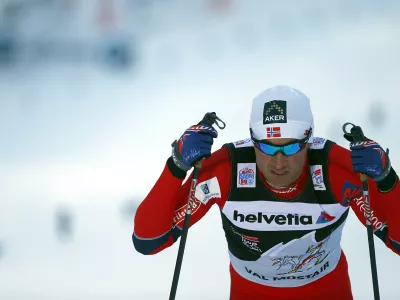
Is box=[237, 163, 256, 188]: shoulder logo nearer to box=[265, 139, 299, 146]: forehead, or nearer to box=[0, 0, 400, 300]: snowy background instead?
box=[265, 139, 299, 146]: forehead

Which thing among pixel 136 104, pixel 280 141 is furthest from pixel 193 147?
pixel 136 104

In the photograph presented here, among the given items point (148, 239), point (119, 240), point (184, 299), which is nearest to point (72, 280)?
point (119, 240)

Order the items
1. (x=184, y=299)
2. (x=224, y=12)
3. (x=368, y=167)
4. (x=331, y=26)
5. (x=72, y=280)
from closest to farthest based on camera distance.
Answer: (x=368, y=167)
(x=184, y=299)
(x=72, y=280)
(x=331, y=26)
(x=224, y=12)

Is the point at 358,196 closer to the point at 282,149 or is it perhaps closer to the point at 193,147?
the point at 282,149

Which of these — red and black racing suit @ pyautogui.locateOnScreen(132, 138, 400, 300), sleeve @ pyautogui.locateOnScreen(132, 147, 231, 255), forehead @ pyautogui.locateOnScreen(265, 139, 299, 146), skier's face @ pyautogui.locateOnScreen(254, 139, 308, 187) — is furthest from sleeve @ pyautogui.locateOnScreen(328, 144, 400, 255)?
sleeve @ pyautogui.locateOnScreen(132, 147, 231, 255)

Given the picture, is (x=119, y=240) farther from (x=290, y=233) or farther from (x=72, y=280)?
(x=290, y=233)

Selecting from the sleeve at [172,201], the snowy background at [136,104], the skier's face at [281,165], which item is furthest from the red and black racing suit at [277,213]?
the snowy background at [136,104]

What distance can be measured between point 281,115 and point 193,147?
16.0 inches

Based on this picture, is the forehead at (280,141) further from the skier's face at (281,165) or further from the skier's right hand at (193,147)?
the skier's right hand at (193,147)

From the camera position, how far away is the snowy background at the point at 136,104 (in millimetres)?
4516

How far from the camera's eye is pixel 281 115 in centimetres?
300

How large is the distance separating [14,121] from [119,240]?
1.81 m

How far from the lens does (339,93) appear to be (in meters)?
5.25

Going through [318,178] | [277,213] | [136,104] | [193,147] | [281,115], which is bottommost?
[277,213]
